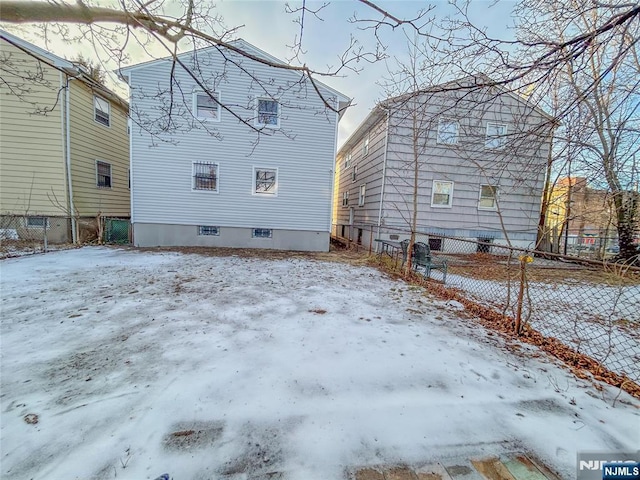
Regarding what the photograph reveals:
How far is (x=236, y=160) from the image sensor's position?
10219 mm

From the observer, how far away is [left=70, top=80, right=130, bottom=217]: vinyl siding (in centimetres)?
1055

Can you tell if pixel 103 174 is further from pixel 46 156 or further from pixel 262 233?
pixel 262 233

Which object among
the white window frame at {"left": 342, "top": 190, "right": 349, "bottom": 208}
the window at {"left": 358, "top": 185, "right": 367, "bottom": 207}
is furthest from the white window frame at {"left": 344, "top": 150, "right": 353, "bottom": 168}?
the window at {"left": 358, "top": 185, "right": 367, "bottom": 207}

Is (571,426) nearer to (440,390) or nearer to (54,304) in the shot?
(440,390)

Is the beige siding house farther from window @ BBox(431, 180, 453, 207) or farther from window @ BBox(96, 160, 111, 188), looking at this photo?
window @ BBox(431, 180, 453, 207)

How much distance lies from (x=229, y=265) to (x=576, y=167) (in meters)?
7.61

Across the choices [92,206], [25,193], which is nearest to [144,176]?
[92,206]

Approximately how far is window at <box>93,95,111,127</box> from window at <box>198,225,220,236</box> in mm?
6756

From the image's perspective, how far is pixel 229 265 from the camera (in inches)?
288

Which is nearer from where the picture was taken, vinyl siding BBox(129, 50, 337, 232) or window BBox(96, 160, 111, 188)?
vinyl siding BBox(129, 50, 337, 232)

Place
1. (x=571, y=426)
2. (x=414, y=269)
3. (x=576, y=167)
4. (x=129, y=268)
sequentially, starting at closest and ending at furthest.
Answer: (x=571, y=426), (x=576, y=167), (x=129, y=268), (x=414, y=269)

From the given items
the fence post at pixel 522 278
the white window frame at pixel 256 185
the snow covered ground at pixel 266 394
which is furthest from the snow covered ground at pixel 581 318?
the white window frame at pixel 256 185

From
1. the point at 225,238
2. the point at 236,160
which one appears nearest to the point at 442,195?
the point at 236,160

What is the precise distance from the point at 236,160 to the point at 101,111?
6.91m
